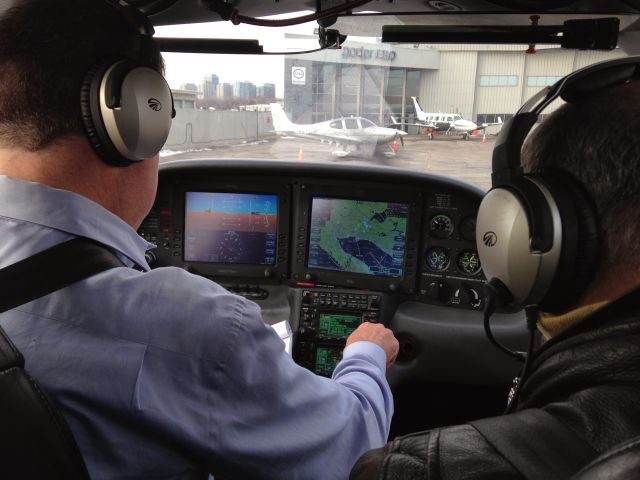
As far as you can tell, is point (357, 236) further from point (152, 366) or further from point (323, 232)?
point (152, 366)

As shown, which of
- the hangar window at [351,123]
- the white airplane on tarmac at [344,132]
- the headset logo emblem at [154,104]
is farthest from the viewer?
the hangar window at [351,123]

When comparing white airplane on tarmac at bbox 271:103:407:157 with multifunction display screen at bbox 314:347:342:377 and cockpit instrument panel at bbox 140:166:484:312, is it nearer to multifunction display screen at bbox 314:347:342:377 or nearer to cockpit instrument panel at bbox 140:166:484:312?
cockpit instrument panel at bbox 140:166:484:312

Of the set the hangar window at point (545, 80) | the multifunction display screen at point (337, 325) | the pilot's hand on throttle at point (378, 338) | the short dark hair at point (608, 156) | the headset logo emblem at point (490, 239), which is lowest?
the multifunction display screen at point (337, 325)

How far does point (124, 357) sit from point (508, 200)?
0.55 meters

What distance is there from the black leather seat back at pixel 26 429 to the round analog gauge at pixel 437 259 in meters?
1.74

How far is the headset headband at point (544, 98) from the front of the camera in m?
0.67

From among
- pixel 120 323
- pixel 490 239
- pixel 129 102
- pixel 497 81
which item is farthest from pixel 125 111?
pixel 497 81

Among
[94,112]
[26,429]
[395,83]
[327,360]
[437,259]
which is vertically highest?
[395,83]

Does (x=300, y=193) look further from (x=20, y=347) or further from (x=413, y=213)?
(x=20, y=347)

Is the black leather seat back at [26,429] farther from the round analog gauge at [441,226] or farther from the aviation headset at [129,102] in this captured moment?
the round analog gauge at [441,226]

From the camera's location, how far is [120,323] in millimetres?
740

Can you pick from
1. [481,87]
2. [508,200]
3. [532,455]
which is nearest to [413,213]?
[508,200]

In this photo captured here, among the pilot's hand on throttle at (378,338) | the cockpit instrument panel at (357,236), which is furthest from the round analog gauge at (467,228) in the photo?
the pilot's hand on throttle at (378,338)

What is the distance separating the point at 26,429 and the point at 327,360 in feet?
5.25
